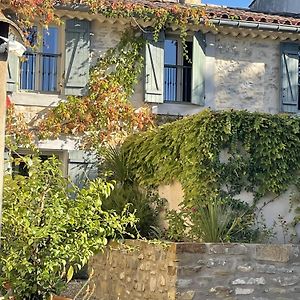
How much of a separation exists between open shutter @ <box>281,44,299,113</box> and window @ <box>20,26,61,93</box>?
456cm

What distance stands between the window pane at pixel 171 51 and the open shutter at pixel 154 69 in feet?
1.29

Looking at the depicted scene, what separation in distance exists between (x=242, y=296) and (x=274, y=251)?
0.64 meters

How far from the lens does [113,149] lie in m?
10.8

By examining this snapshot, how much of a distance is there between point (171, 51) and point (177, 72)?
0.46 meters

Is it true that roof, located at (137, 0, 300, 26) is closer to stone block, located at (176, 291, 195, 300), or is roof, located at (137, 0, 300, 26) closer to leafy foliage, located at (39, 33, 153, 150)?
leafy foliage, located at (39, 33, 153, 150)

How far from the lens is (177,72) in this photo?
12.6 metres

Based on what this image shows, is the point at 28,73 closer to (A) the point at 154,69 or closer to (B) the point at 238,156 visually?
(A) the point at 154,69

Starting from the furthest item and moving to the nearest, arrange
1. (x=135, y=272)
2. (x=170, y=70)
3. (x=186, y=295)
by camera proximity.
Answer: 1. (x=170, y=70)
2. (x=135, y=272)
3. (x=186, y=295)

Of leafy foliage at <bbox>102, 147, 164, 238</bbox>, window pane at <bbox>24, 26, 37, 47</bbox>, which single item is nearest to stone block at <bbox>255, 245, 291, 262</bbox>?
leafy foliage at <bbox>102, 147, 164, 238</bbox>

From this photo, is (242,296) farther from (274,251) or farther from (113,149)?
(113,149)

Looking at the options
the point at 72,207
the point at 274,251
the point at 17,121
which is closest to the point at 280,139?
the point at 274,251

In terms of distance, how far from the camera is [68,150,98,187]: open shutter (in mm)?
11516

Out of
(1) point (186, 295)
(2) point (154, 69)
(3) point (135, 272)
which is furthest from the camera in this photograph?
(2) point (154, 69)

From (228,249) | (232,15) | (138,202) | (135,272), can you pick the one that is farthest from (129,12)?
→ (228,249)
